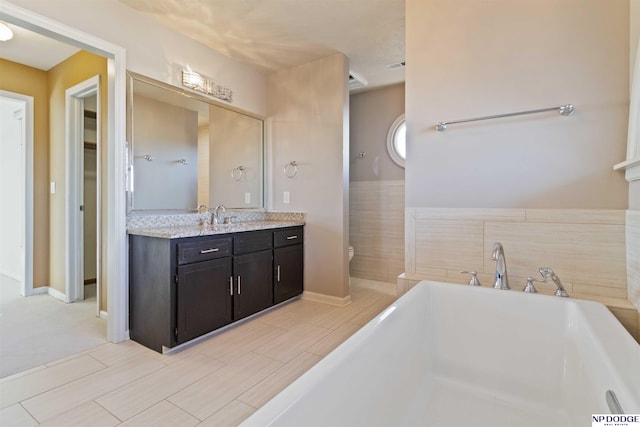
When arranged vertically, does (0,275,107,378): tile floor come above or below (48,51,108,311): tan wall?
below

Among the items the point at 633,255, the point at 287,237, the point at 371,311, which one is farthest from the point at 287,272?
the point at 633,255

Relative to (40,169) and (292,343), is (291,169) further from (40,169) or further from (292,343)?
(40,169)

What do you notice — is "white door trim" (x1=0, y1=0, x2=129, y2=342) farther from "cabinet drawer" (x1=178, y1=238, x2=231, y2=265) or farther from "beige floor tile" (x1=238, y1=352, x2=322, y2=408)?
"beige floor tile" (x1=238, y1=352, x2=322, y2=408)

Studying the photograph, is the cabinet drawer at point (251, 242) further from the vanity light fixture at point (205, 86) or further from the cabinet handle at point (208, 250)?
the vanity light fixture at point (205, 86)

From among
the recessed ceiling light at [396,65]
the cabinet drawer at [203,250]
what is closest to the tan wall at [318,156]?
the recessed ceiling light at [396,65]

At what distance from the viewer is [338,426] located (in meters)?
0.89

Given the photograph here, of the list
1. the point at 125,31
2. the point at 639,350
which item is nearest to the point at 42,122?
the point at 125,31

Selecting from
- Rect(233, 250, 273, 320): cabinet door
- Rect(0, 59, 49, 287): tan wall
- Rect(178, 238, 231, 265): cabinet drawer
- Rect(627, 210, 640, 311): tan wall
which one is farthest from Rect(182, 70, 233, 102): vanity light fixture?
Rect(627, 210, 640, 311): tan wall

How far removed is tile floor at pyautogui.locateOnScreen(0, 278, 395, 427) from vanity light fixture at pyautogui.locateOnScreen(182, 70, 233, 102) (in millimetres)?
2187

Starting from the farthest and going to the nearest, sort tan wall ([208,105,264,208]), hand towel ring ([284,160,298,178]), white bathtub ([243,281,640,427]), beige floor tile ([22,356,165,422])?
1. hand towel ring ([284,160,298,178])
2. tan wall ([208,105,264,208])
3. beige floor tile ([22,356,165,422])
4. white bathtub ([243,281,640,427])

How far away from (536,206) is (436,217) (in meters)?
0.54

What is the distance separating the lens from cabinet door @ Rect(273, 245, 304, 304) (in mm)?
2947

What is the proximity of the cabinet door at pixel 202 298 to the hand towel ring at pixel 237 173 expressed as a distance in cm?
116

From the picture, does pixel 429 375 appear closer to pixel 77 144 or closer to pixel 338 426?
pixel 338 426
